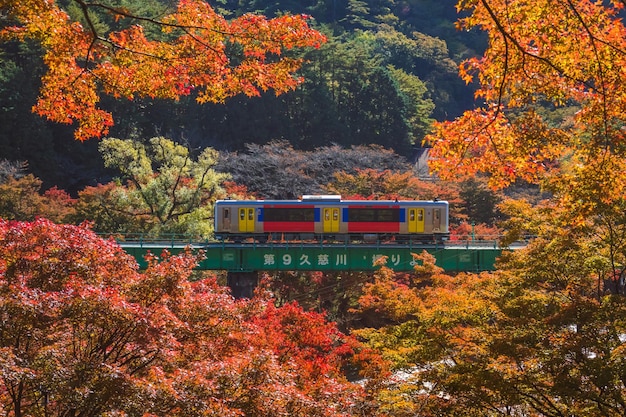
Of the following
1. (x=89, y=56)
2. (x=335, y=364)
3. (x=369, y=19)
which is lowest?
(x=335, y=364)

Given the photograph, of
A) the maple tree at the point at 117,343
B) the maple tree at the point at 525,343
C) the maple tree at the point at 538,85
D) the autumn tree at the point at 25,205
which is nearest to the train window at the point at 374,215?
the autumn tree at the point at 25,205

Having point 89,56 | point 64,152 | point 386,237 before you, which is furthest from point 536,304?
point 64,152

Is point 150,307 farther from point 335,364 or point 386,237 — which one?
point 386,237

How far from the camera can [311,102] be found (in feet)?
176

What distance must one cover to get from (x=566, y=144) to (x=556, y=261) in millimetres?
4393

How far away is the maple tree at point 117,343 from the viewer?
8367mm

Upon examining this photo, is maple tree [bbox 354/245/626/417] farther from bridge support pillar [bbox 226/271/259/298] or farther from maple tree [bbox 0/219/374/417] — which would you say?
bridge support pillar [bbox 226/271/259/298]

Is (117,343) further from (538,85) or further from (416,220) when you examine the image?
(416,220)

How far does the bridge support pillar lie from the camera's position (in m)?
27.3

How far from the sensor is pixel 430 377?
12062mm

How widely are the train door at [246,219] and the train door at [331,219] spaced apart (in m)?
2.67

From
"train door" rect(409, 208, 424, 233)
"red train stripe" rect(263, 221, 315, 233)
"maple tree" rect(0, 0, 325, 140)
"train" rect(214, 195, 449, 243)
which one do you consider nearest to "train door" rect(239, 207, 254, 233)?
"train" rect(214, 195, 449, 243)

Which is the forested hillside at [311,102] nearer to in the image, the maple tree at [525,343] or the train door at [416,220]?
the train door at [416,220]

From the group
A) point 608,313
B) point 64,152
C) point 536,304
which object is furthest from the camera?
point 64,152
